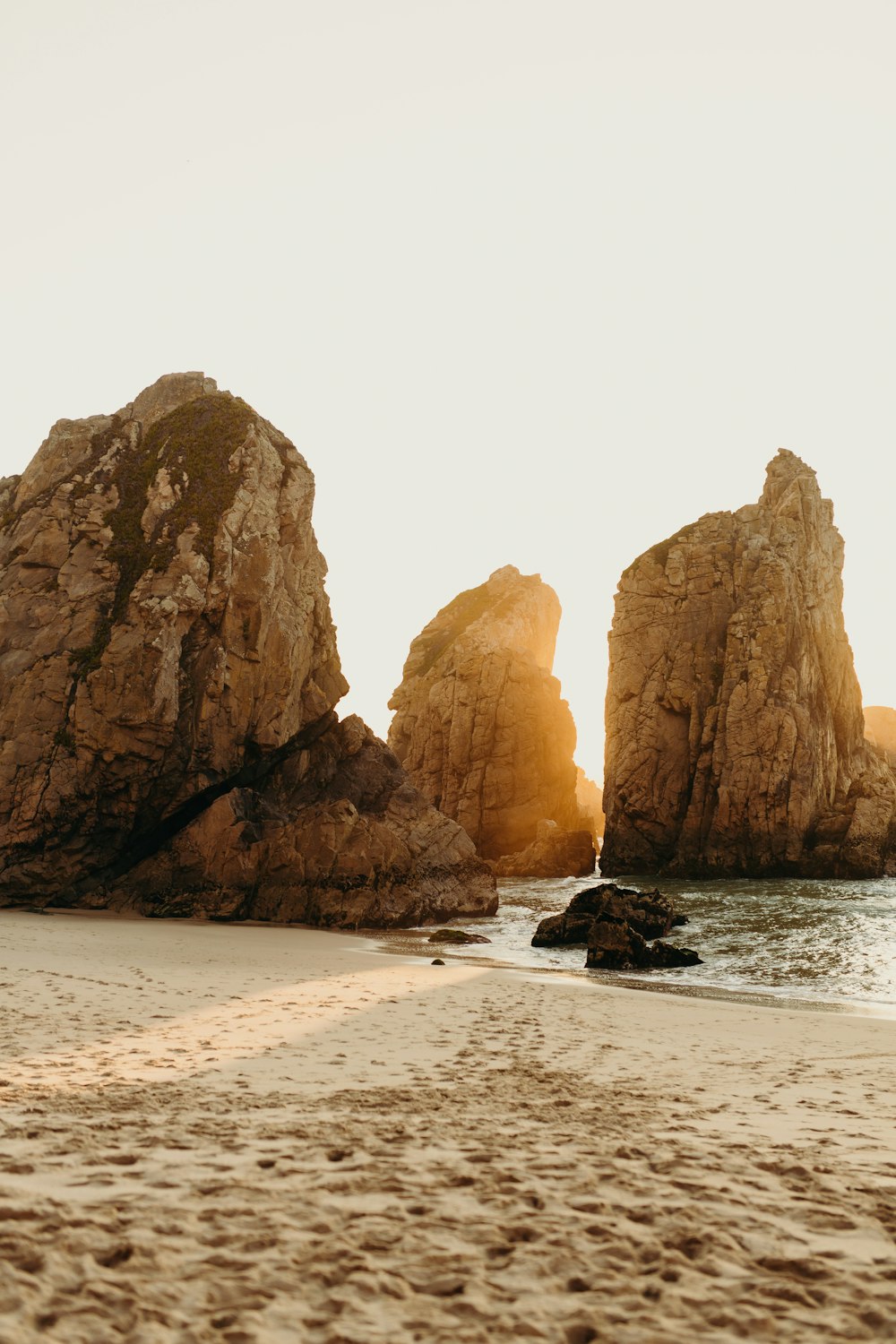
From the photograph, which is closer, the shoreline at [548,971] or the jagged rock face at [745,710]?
the shoreline at [548,971]

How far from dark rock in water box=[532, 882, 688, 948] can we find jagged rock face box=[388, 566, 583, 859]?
3796cm

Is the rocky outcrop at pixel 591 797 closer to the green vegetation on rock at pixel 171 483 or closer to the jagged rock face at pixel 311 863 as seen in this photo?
the jagged rock face at pixel 311 863

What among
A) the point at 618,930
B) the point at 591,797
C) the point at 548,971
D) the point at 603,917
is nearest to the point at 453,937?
the point at 603,917

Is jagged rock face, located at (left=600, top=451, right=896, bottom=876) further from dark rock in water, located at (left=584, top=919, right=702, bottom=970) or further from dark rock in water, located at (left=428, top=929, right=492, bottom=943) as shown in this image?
dark rock in water, located at (left=584, top=919, right=702, bottom=970)

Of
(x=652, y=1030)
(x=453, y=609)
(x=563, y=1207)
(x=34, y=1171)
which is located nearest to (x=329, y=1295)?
(x=563, y=1207)

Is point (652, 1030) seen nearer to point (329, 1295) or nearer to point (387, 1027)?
point (387, 1027)

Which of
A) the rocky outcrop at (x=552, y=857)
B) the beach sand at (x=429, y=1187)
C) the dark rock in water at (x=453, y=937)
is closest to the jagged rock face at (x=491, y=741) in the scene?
the rocky outcrop at (x=552, y=857)

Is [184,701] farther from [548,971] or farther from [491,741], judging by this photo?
[491,741]

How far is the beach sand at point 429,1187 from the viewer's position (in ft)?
10.5

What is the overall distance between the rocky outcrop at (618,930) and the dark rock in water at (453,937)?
5.67ft

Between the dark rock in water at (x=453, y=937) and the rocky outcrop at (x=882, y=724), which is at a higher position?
the rocky outcrop at (x=882, y=724)

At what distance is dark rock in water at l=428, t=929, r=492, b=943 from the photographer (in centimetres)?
2517

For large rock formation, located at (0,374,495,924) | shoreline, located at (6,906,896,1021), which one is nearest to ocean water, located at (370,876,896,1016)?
shoreline, located at (6,906,896,1021)

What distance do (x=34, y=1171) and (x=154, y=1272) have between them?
51.4 inches
